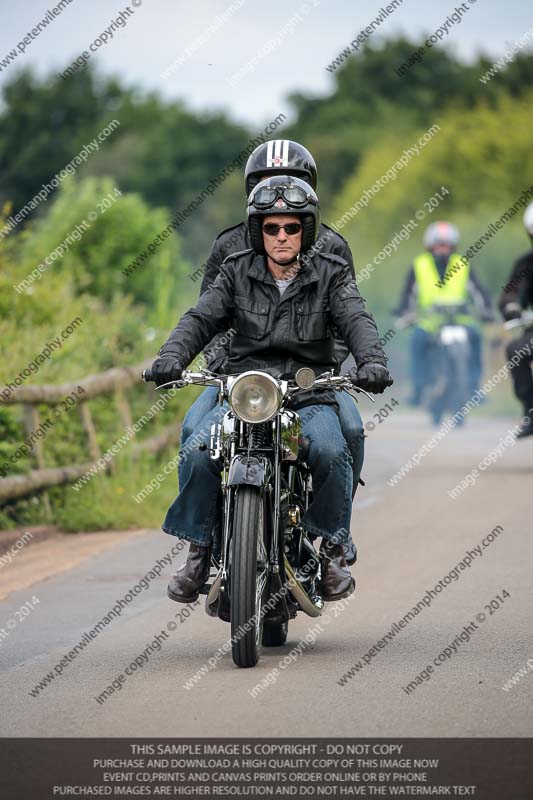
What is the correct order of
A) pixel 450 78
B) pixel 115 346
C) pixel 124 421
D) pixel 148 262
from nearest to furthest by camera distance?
pixel 124 421, pixel 115 346, pixel 148 262, pixel 450 78

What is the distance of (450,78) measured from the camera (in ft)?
246

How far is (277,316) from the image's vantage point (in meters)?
7.34

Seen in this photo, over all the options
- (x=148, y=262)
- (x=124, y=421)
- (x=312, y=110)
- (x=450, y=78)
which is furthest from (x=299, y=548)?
(x=312, y=110)

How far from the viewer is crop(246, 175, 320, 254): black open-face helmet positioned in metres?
7.23

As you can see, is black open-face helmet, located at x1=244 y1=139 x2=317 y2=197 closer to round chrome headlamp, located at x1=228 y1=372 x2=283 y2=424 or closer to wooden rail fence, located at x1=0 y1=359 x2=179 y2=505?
round chrome headlamp, located at x1=228 y1=372 x2=283 y2=424

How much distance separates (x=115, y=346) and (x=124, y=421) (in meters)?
1.30

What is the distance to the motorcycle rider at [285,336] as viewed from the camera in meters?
7.17

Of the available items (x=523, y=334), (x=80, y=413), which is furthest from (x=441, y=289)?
(x=80, y=413)

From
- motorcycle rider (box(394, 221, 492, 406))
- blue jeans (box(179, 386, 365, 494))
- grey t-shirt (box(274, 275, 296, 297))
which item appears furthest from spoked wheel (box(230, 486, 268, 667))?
motorcycle rider (box(394, 221, 492, 406))

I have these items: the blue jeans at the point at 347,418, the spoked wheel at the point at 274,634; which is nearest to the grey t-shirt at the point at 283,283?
the blue jeans at the point at 347,418

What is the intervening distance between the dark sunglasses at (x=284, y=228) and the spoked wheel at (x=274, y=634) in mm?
1787

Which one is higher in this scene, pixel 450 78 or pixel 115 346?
pixel 450 78

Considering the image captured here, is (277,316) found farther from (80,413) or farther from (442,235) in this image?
(442,235)

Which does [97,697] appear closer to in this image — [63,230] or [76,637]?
[76,637]
